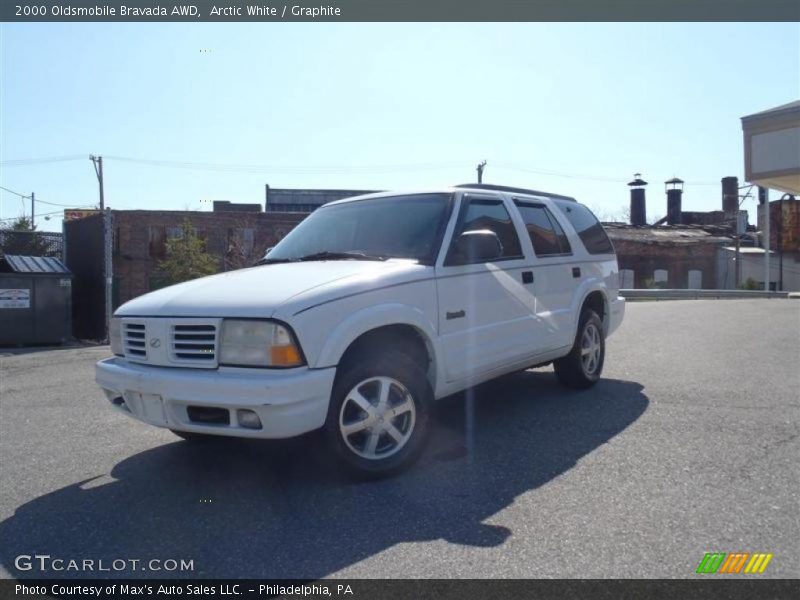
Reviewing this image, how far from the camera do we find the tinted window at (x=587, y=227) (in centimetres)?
688

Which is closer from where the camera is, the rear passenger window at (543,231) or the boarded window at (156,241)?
the rear passenger window at (543,231)

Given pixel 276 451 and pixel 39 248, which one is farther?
pixel 39 248

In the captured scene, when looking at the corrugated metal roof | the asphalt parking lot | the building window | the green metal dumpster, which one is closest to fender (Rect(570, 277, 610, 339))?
the asphalt parking lot

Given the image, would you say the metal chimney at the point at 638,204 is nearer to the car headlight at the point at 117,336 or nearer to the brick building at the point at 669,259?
the brick building at the point at 669,259

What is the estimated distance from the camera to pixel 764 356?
8.88m

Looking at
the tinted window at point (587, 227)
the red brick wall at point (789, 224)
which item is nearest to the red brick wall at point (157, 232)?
the red brick wall at point (789, 224)

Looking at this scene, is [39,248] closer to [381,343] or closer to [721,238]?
[381,343]

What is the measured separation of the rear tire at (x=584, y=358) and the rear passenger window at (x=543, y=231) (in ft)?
2.37

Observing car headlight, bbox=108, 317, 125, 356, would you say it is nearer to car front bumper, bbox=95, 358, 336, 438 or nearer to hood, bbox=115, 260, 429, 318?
hood, bbox=115, 260, 429, 318

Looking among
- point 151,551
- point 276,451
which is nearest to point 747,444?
point 276,451

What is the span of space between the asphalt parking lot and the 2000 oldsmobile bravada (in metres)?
0.40

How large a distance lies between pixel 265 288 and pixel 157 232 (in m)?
35.2

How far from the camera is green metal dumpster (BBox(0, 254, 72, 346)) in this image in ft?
48.1

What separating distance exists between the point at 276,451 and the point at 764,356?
6.74 metres
